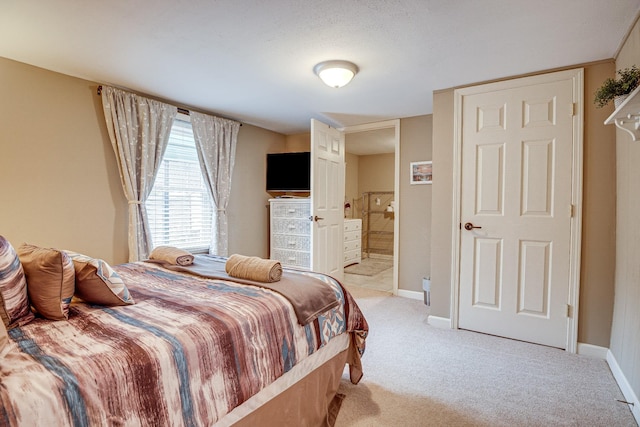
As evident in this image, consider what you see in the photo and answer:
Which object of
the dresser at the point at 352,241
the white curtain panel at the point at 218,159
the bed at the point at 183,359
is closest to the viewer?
the bed at the point at 183,359

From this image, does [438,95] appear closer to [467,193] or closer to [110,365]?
[467,193]

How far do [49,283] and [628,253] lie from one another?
3.22 metres

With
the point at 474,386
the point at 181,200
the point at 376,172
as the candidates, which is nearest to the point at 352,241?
the point at 376,172

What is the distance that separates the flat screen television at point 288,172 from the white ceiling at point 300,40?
145 centimetres

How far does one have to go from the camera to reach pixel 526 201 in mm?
2701

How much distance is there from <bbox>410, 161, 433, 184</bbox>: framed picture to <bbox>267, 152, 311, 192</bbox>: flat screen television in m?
1.42

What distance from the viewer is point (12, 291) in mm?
1169

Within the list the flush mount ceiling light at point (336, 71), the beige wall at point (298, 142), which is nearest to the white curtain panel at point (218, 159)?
the beige wall at point (298, 142)

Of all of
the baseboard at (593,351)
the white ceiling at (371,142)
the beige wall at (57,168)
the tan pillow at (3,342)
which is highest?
the white ceiling at (371,142)

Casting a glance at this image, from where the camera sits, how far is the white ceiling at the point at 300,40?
181 centimetres

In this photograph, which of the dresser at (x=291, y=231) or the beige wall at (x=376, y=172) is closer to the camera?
the dresser at (x=291, y=231)

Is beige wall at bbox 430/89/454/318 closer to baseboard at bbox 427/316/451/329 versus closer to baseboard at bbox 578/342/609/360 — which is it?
baseboard at bbox 427/316/451/329

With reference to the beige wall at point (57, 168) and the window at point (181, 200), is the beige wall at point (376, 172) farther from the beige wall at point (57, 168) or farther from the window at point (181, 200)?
the beige wall at point (57, 168)

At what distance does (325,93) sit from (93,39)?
75.7 inches
